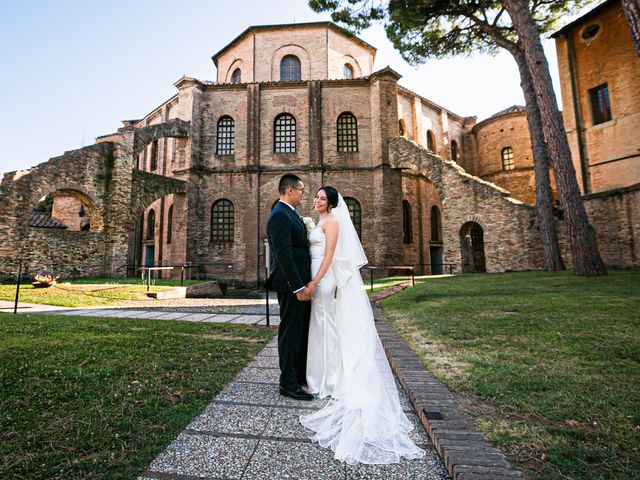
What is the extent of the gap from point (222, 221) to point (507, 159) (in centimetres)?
2236

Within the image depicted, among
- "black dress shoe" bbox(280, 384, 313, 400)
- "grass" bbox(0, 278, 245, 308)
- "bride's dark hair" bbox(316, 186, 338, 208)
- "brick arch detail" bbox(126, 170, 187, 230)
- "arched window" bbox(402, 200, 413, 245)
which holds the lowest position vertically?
"black dress shoe" bbox(280, 384, 313, 400)

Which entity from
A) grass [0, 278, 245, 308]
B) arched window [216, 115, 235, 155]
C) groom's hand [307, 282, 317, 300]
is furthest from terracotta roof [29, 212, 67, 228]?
groom's hand [307, 282, 317, 300]

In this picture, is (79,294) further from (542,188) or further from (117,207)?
(542,188)

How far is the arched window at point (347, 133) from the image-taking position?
1919 cm

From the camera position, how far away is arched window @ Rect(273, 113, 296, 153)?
1947 cm

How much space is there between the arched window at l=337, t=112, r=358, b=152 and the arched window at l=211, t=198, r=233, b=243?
783 cm

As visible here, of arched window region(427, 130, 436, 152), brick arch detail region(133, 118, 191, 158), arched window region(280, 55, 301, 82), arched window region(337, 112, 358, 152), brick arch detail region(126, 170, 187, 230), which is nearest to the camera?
brick arch detail region(126, 170, 187, 230)

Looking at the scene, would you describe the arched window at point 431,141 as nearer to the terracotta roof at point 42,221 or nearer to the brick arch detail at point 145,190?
the brick arch detail at point 145,190

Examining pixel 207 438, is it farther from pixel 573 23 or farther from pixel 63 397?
pixel 573 23

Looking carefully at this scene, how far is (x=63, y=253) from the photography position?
14.2 metres

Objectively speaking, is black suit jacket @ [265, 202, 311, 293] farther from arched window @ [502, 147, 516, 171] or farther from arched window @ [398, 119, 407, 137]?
arched window @ [502, 147, 516, 171]

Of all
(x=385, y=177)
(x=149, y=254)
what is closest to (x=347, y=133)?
(x=385, y=177)

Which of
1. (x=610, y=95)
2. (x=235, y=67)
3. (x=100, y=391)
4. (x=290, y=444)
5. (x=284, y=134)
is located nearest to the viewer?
(x=290, y=444)

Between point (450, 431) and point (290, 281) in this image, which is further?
point (290, 281)
